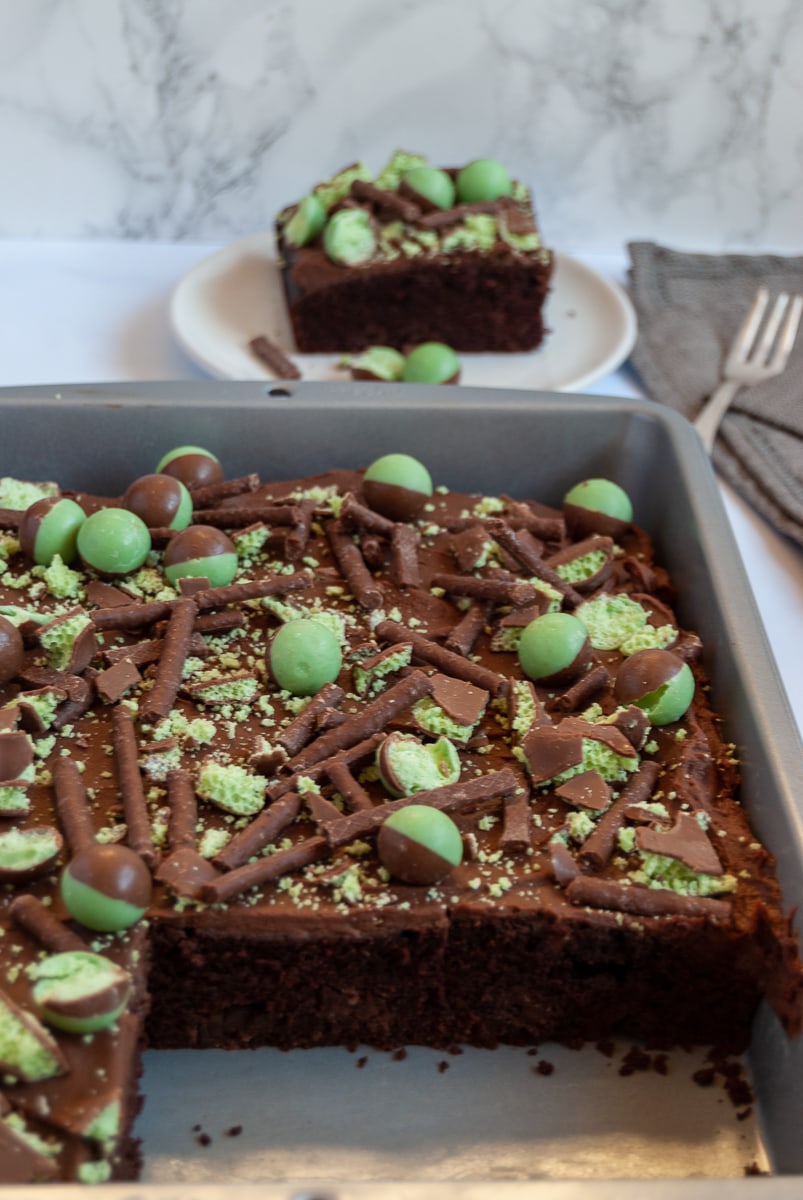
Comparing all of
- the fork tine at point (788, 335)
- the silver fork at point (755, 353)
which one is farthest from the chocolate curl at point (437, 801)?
the fork tine at point (788, 335)

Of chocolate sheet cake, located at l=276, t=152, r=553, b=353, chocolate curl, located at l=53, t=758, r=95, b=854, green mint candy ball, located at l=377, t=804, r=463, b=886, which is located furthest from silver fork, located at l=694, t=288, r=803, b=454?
chocolate curl, located at l=53, t=758, r=95, b=854

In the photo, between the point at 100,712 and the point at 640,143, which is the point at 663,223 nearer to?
the point at 640,143

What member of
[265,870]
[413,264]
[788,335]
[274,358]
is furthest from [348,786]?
[788,335]

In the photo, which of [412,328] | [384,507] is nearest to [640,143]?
[412,328]

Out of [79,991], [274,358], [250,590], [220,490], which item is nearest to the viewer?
[79,991]

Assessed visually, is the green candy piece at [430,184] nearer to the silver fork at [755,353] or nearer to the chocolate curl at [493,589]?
the silver fork at [755,353]

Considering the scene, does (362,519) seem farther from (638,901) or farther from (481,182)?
(481,182)
